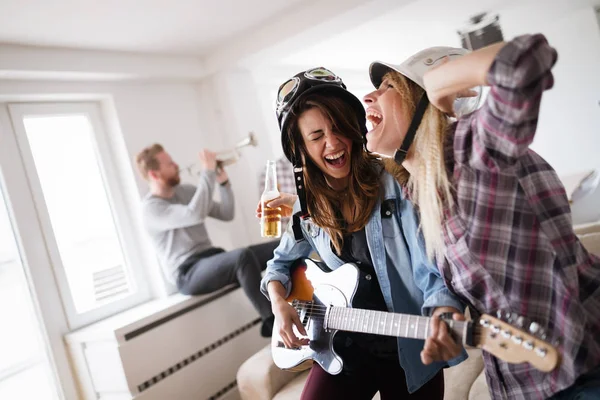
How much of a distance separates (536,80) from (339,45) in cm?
409

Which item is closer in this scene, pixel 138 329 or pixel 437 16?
pixel 138 329

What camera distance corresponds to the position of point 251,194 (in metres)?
4.29

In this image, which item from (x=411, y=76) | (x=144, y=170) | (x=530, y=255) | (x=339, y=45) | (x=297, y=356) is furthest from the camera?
(x=339, y=45)

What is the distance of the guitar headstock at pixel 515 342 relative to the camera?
89 centimetres

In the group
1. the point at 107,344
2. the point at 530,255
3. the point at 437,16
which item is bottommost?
the point at 107,344

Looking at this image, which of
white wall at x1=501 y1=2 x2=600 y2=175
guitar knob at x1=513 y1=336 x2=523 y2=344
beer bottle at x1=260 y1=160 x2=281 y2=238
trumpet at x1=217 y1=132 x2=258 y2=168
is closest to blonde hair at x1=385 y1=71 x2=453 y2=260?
guitar knob at x1=513 y1=336 x2=523 y2=344

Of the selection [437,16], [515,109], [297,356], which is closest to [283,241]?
[297,356]

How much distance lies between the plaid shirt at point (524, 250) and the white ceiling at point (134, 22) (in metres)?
2.32

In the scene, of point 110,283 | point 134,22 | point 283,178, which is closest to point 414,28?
point 283,178

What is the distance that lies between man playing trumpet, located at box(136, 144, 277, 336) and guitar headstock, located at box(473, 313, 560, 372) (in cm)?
231

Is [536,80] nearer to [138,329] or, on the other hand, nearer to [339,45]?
[138,329]

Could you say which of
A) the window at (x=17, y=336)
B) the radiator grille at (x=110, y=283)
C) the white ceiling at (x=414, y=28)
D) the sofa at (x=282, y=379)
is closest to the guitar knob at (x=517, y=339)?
the sofa at (x=282, y=379)

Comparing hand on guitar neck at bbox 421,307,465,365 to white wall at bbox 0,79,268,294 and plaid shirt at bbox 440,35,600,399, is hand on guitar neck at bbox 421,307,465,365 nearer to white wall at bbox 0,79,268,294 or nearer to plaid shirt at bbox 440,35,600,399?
plaid shirt at bbox 440,35,600,399

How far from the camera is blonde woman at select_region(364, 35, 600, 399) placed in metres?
0.89
